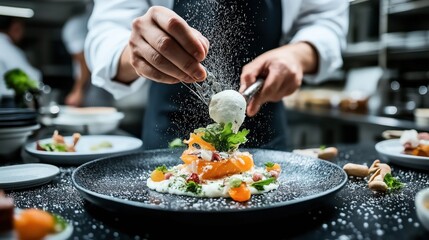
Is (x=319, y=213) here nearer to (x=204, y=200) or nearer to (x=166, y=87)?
(x=204, y=200)

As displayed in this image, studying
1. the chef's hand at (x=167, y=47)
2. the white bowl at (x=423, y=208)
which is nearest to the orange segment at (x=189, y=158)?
the chef's hand at (x=167, y=47)

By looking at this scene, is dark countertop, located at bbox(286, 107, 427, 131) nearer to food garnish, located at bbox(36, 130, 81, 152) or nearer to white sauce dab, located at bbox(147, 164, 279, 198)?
white sauce dab, located at bbox(147, 164, 279, 198)

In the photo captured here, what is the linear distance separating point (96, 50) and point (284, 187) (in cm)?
133

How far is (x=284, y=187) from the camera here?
51.6 inches

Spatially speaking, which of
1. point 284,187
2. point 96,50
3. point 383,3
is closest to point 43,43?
point 383,3

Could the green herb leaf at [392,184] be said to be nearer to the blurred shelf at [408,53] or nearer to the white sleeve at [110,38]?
the white sleeve at [110,38]

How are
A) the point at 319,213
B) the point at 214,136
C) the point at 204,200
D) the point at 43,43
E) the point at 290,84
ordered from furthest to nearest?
the point at 43,43 → the point at 290,84 → the point at 214,136 → the point at 204,200 → the point at 319,213

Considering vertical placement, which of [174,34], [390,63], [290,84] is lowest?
[390,63]

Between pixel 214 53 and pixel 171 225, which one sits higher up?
pixel 214 53

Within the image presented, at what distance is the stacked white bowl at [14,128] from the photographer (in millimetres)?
1800

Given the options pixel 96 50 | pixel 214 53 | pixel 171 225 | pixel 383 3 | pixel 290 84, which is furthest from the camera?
pixel 383 3

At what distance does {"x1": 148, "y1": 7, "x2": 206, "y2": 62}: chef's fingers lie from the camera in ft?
3.84

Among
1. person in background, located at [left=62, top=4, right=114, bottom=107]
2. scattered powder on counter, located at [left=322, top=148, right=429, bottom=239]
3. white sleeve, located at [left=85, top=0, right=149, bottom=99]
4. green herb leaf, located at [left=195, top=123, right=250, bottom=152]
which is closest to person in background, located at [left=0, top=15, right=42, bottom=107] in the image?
person in background, located at [left=62, top=4, right=114, bottom=107]

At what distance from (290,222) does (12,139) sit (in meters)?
1.41
